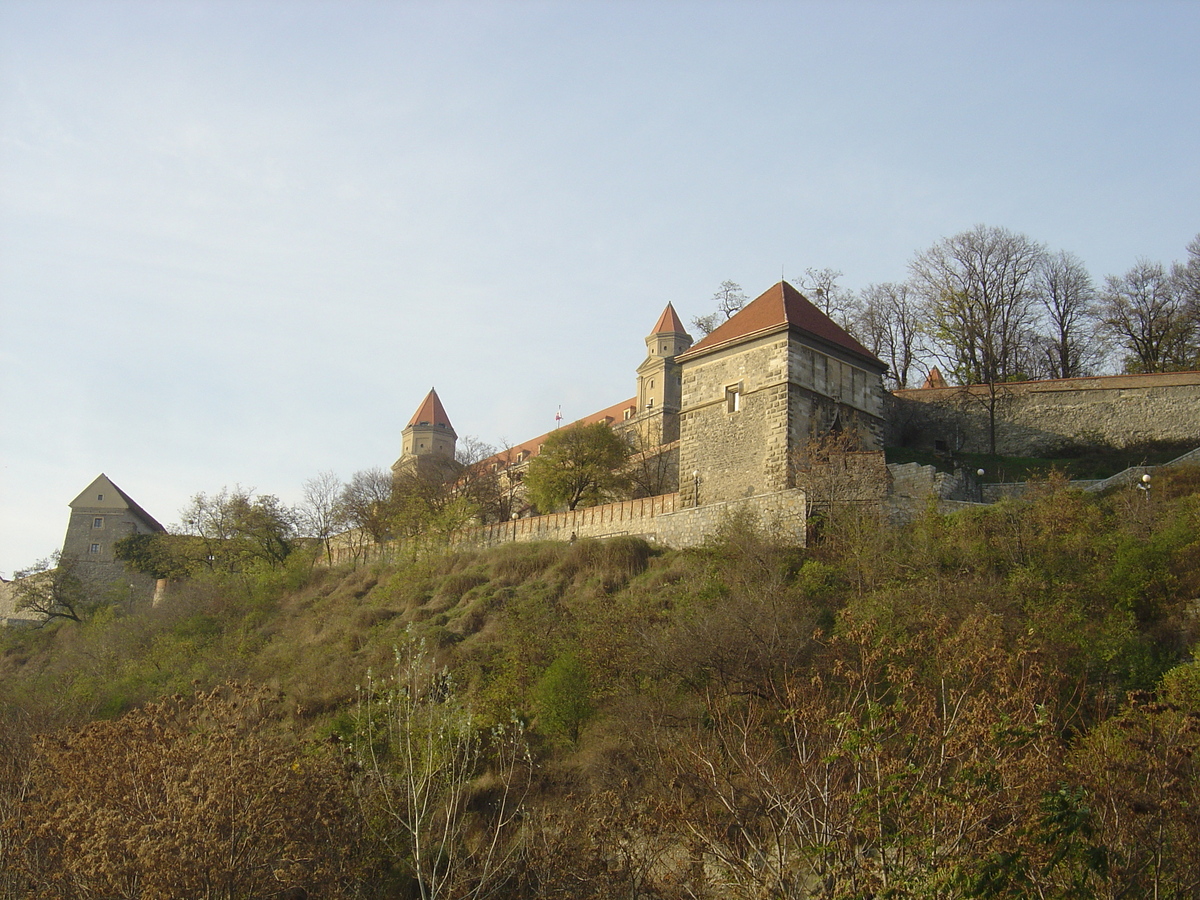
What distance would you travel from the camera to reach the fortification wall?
2839 centimetres

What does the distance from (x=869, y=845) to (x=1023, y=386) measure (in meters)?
25.5

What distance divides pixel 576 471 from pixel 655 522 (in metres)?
6.24

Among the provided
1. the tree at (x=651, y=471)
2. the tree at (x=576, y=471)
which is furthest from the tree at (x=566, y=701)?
the tree at (x=651, y=471)

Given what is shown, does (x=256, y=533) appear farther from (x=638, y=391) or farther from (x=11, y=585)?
(x=638, y=391)

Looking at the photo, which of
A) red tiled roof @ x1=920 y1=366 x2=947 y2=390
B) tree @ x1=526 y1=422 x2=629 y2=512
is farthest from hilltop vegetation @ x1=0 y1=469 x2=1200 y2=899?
red tiled roof @ x1=920 y1=366 x2=947 y2=390

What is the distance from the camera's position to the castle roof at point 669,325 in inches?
2413

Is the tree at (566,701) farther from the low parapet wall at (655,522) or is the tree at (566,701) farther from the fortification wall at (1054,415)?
the fortification wall at (1054,415)

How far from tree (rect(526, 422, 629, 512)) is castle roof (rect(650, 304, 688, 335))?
28.1 metres

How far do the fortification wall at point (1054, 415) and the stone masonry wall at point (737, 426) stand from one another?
7292mm

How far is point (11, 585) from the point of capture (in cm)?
4788

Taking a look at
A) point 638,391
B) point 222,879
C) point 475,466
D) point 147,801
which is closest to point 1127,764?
point 222,879

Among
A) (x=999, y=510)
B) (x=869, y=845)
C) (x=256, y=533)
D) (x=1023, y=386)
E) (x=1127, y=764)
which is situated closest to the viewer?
(x=869, y=845)

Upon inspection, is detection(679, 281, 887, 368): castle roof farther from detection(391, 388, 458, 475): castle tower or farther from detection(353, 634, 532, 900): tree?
detection(391, 388, 458, 475): castle tower

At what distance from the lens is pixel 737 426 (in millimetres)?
26234
